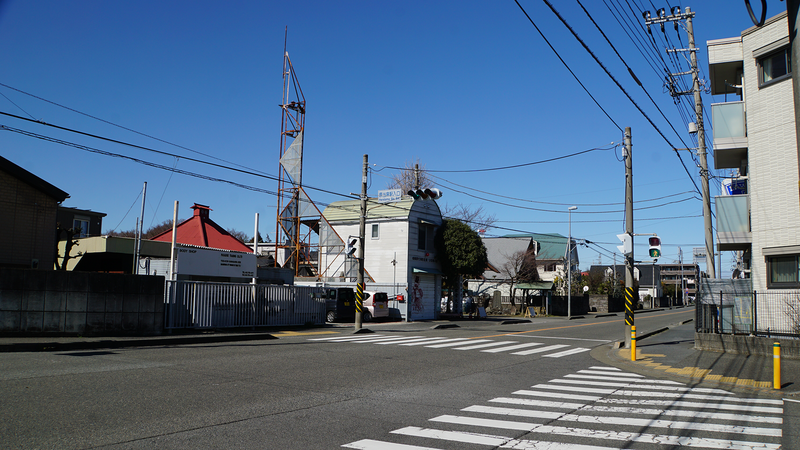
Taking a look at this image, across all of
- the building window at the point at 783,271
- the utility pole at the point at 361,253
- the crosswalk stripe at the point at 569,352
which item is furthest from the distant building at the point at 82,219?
the building window at the point at 783,271

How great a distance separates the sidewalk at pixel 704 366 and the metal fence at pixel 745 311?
4.11 ft

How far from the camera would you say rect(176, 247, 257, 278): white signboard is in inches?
866

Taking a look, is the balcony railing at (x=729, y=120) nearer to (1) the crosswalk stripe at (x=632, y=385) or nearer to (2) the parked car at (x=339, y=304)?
(1) the crosswalk stripe at (x=632, y=385)

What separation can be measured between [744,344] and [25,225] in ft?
81.5

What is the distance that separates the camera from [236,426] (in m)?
6.55

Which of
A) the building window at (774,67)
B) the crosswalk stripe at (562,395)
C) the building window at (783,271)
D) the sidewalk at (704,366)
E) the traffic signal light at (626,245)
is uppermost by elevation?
the building window at (774,67)

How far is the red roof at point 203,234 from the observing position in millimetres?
29906

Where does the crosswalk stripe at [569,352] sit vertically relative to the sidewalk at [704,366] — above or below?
below

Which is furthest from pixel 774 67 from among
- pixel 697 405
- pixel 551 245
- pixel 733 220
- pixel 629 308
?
pixel 551 245

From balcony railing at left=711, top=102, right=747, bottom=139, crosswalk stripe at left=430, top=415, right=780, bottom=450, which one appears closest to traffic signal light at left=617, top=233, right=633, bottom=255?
balcony railing at left=711, top=102, right=747, bottom=139

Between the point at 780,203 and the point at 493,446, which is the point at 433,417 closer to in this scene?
the point at 493,446

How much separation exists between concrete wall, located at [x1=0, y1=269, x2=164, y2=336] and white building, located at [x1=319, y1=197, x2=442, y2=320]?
16.7 metres

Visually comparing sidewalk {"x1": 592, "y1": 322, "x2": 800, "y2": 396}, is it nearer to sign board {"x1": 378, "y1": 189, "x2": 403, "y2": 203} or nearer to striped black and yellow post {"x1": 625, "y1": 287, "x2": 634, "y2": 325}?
striped black and yellow post {"x1": 625, "y1": 287, "x2": 634, "y2": 325}

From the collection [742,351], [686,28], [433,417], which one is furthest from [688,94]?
[433,417]
